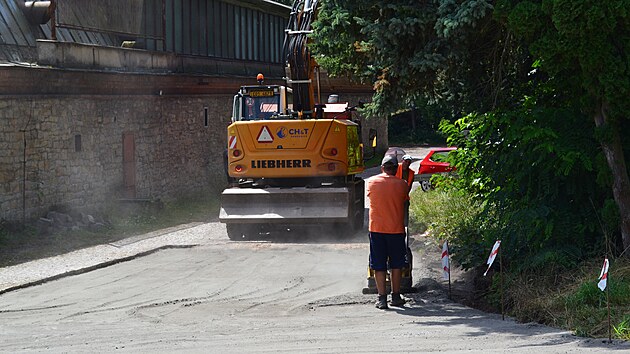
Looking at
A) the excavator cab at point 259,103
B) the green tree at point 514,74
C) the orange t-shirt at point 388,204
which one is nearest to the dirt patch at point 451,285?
the green tree at point 514,74

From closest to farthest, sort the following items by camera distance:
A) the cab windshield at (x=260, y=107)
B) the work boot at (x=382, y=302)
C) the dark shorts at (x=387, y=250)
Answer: the work boot at (x=382, y=302), the dark shorts at (x=387, y=250), the cab windshield at (x=260, y=107)

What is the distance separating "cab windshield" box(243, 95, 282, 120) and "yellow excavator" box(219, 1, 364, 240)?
1001 millimetres

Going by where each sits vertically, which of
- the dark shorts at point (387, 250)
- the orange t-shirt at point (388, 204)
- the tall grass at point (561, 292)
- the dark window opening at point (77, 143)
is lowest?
the tall grass at point (561, 292)

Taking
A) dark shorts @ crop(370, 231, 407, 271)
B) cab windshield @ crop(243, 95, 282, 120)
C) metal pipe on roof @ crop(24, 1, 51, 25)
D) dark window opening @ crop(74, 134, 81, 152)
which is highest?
metal pipe on roof @ crop(24, 1, 51, 25)

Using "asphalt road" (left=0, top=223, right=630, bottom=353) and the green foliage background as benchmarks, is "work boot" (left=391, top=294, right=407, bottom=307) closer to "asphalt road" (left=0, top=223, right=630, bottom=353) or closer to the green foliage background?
"asphalt road" (left=0, top=223, right=630, bottom=353)

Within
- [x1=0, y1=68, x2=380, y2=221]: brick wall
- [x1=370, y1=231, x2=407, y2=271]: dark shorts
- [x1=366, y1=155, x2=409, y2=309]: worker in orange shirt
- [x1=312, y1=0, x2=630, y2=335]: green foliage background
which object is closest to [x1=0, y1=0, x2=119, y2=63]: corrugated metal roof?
[x1=0, y1=68, x2=380, y2=221]: brick wall

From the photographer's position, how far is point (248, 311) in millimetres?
12352

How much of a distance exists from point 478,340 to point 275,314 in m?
3.15

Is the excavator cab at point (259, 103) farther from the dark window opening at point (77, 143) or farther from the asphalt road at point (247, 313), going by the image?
the asphalt road at point (247, 313)

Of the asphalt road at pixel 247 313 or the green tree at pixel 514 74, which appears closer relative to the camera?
the asphalt road at pixel 247 313

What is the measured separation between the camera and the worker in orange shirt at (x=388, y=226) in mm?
12562

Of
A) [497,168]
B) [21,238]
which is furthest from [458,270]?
[21,238]

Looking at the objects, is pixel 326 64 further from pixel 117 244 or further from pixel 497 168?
pixel 117 244

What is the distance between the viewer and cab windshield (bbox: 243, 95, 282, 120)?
23000 mm
